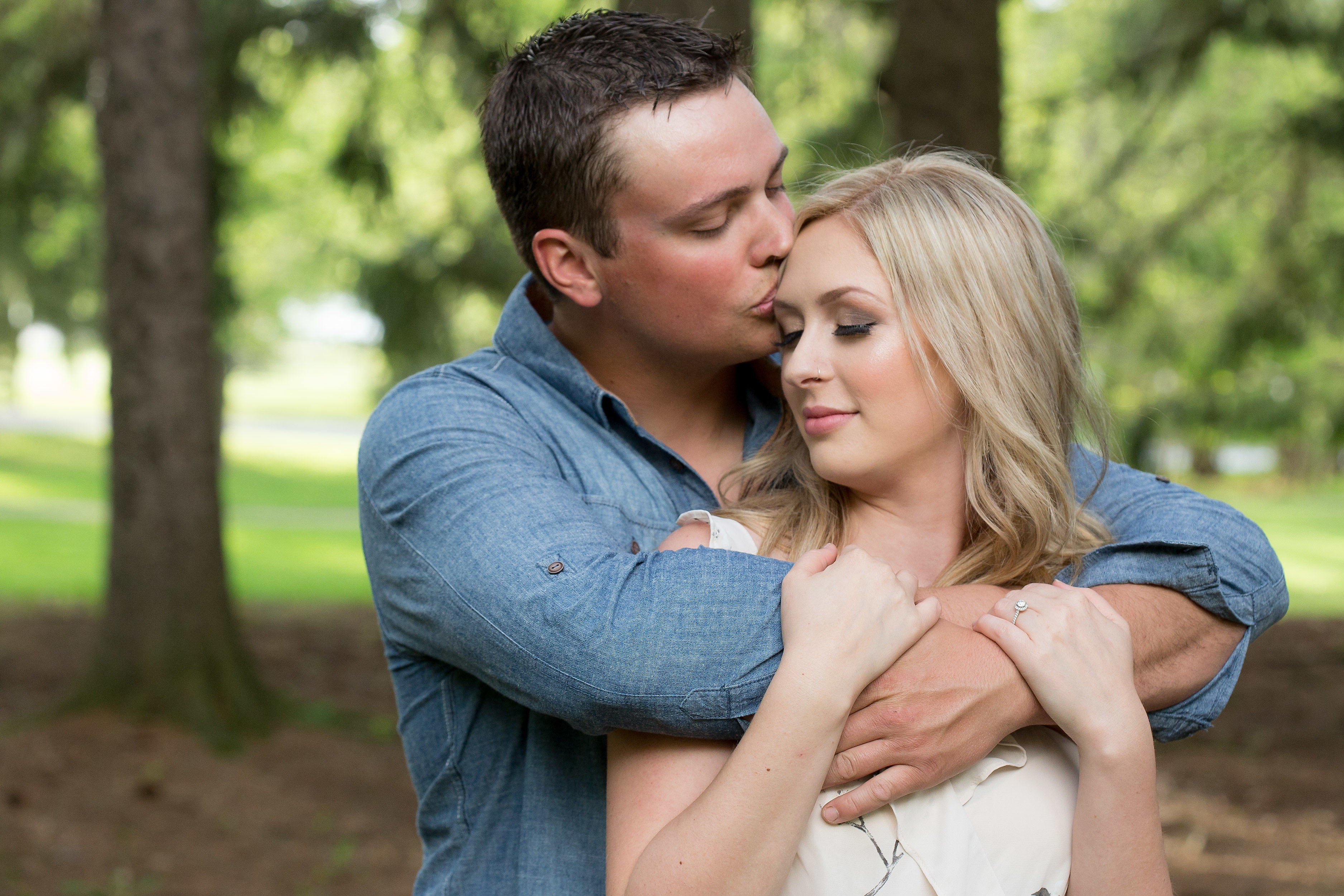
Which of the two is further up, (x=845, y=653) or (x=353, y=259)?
(x=845, y=653)

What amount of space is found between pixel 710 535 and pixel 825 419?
0.86 feet

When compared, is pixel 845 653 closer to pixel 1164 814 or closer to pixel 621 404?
pixel 621 404

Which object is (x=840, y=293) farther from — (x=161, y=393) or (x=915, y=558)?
(x=161, y=393)

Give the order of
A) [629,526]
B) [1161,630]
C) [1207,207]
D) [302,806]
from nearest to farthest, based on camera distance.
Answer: [1161,630]
[629,526]
[302,806]
[1207,207]

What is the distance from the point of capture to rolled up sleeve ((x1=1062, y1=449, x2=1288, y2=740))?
6.03 ft

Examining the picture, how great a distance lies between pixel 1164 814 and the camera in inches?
226

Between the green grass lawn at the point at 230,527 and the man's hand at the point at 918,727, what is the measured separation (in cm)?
745

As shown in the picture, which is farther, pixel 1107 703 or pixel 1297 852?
pixel 1297 852

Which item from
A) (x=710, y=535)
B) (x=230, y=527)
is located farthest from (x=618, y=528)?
(x=230, y=527)

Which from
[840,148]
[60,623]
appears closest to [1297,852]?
[840,148]

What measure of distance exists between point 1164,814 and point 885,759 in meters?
4.83

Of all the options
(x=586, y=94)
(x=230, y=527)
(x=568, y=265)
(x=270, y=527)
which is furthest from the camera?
(x=270, y=527)

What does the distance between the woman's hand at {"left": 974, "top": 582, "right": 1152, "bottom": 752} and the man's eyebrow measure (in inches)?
33.9

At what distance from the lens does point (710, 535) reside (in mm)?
1885
